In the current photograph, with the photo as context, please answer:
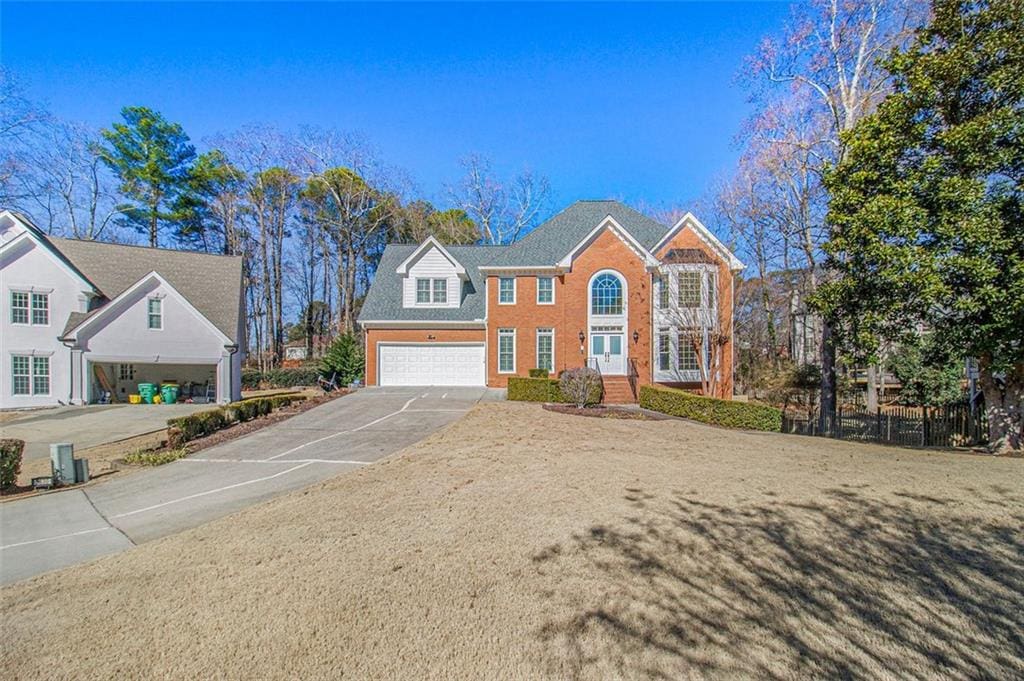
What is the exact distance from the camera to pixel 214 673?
3.16m

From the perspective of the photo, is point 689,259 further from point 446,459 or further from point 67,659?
point 67,659

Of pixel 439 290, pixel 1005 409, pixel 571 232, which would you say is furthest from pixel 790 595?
pixel 439 290

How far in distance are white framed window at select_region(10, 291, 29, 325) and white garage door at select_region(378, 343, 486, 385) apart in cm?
1482

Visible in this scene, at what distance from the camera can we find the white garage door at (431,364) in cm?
2303

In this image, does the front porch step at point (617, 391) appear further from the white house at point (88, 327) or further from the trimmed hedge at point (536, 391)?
the white house at point (88, 327)

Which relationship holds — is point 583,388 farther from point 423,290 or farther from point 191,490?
point 191,490

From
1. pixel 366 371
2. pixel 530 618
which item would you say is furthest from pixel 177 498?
pixel 366 371

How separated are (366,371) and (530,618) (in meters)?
20.5

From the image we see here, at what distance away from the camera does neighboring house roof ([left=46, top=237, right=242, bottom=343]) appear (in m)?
22.5

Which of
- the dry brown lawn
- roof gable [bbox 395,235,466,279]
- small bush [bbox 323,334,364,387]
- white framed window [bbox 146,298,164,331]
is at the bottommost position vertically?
the dry brown lawn

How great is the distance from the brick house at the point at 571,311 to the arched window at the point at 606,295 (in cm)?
5

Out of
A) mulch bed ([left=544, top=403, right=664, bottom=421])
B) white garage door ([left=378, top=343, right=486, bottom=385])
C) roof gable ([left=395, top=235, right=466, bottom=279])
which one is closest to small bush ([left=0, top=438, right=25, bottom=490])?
mulch bed ([left=544, top=403, right=664, bottom=421])

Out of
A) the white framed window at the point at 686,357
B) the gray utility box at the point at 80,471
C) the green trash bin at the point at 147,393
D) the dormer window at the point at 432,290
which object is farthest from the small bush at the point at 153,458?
the white framed window at the point at 686,357

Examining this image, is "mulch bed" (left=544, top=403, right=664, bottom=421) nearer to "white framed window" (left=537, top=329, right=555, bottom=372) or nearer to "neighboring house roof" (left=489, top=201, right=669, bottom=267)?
"white framed window" (left=537, top=329, right=555, bottom=372)
